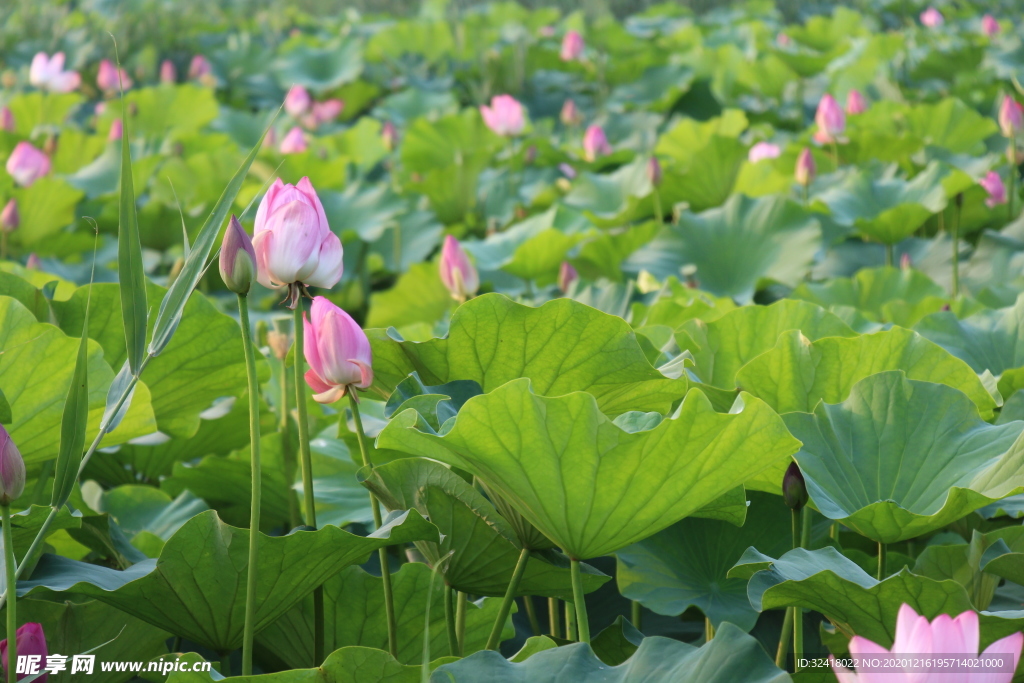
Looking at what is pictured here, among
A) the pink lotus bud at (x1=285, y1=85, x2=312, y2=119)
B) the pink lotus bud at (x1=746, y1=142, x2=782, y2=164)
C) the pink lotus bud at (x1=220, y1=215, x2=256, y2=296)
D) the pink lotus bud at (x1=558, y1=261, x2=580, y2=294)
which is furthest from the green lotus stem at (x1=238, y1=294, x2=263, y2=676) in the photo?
the pink lotus bud at (x1=285, y1=85, x2=312, y2=119)

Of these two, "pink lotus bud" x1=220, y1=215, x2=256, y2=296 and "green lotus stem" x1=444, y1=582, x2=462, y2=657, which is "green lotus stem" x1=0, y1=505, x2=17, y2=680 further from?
"green lotus stem" x1=444, y1=582, x2=462, y2=657

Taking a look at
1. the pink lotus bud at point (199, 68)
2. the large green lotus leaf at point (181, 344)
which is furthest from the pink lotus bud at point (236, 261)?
the pink lotus bud at point (199, 68)

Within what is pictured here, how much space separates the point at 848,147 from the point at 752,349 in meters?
1.80

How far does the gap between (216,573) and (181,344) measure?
457mm

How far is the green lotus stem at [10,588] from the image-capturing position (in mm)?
745

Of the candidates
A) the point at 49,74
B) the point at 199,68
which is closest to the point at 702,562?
the point at 49,74

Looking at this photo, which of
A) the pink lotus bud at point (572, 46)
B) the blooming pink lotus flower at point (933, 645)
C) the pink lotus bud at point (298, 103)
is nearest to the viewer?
the blooming pink lotus flower at point (933, 645)

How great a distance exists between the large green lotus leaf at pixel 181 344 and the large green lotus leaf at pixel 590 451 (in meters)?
0.56

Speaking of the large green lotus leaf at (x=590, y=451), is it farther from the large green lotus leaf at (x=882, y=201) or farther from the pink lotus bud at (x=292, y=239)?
the large green lotus leaf at (x=882, y=201)

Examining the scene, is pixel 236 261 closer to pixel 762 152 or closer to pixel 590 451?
pixel 590 451

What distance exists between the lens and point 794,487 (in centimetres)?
97

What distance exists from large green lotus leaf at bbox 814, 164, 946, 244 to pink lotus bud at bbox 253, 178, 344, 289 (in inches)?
62.7

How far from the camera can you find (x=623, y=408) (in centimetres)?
112

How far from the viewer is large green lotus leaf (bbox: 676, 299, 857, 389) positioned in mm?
1359
